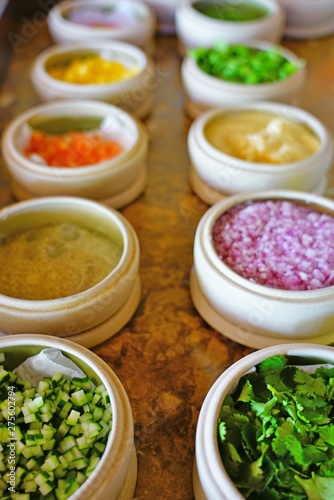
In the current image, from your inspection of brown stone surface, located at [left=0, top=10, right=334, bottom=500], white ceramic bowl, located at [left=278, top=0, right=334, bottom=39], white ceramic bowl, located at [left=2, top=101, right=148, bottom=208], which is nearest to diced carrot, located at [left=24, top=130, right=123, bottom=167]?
white ceramic bowl, located at [left=2, top=101, right=148, bottom=208]

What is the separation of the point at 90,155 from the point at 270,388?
1.20 m

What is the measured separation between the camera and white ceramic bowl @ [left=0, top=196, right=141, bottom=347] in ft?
4.83

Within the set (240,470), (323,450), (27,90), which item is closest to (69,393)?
(240,470)

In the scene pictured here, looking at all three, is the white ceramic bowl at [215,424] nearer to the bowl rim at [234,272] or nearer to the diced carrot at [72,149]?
the bowl rim at [234,272]

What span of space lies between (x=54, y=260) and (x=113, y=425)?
0.64 m

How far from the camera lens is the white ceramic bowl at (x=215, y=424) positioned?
1120 mm

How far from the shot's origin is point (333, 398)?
1.30 m

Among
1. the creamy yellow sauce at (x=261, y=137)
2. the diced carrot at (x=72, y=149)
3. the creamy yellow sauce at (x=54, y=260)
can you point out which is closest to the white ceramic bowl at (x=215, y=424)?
A: the creamy yellow sauce at (x=54, y=260)

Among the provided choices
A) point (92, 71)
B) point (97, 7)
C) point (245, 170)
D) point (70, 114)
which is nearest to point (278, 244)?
point (245, 170)

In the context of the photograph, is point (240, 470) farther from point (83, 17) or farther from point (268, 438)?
point (83, 17)

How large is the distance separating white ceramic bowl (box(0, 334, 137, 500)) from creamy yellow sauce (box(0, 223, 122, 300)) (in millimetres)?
230

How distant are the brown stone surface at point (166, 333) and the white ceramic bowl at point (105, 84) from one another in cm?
16

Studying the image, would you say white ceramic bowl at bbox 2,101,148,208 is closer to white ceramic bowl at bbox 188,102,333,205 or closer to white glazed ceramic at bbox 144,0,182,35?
white ceramic bowl at bbox 188,102,333,205

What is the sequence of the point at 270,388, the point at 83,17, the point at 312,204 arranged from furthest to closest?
1. the point at 83,17
2. the point at 312,204
3. the point at 270,388
